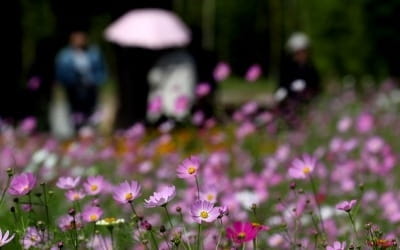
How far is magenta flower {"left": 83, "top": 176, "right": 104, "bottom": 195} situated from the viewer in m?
2.39

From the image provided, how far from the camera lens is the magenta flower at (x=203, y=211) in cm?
193

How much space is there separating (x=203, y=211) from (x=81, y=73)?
8.10 metres

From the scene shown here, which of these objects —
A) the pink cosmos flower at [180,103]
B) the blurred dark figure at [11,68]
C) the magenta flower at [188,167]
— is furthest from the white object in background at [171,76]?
the magenta flower at [188,167]

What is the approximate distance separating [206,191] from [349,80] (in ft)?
40.1

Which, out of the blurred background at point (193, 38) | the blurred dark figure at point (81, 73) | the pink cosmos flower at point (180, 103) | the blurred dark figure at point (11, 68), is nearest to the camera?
the pink cosmos flower at point (180, 103)

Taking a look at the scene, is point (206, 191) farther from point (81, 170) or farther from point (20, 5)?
point (20, 5)

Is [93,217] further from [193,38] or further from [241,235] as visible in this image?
[193,38]

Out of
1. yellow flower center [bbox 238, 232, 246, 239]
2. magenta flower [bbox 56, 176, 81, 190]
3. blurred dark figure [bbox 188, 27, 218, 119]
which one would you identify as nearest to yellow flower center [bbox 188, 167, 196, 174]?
yellow flower center [bbox 238, 232, 246, 239]

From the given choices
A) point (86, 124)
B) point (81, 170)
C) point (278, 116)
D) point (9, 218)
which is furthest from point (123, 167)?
point (86, 124)

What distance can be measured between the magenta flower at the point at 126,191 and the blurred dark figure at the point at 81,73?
24.7 ft

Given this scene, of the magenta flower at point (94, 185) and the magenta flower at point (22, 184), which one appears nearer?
the magenta flower at point (22, 184)

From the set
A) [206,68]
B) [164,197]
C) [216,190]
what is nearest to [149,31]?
[206,68]

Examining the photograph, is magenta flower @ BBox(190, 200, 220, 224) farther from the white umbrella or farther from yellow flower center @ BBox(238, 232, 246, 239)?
the white umbrella

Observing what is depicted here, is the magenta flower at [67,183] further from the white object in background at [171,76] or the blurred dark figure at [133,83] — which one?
the blurred dark figure at [133,83]
